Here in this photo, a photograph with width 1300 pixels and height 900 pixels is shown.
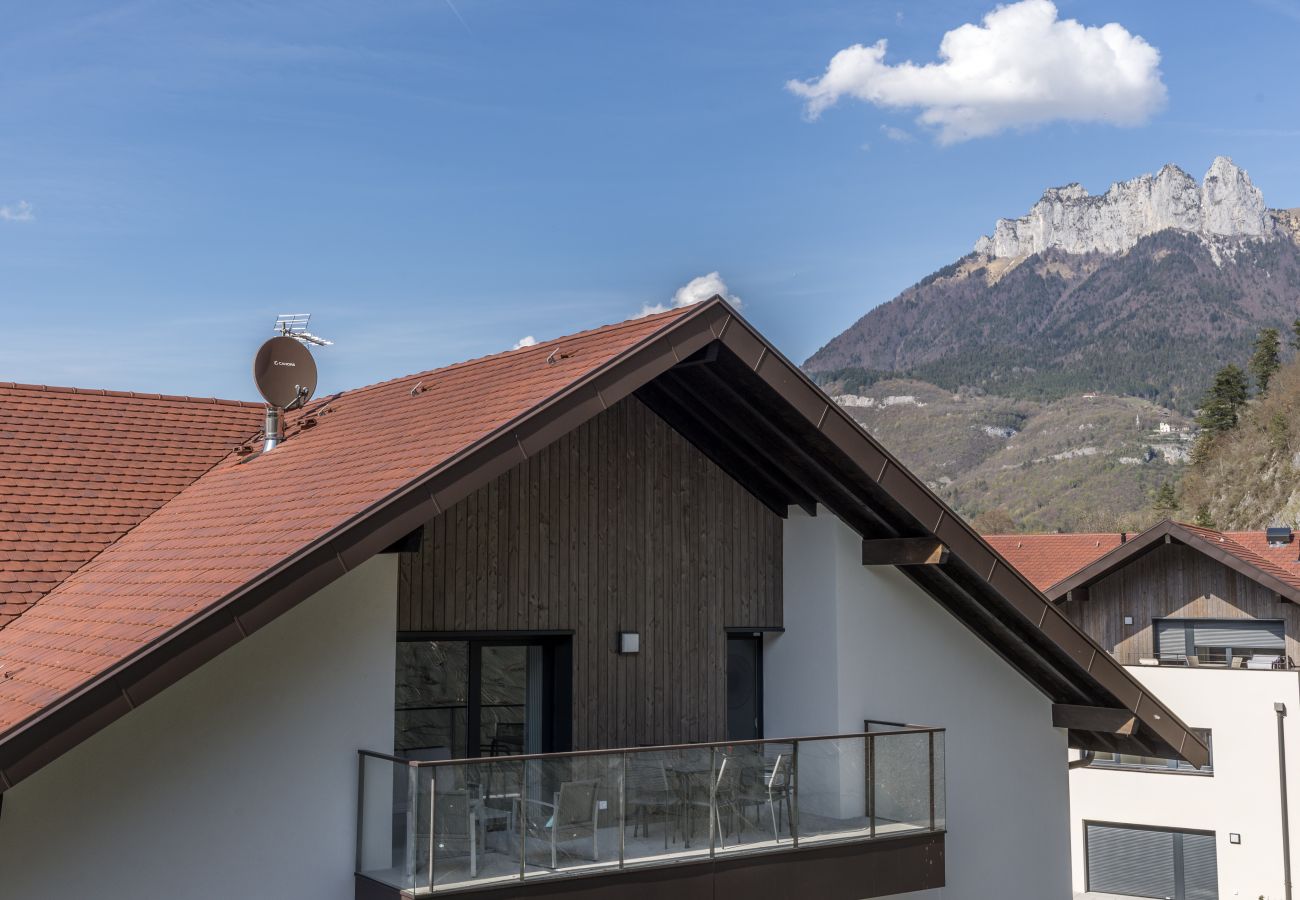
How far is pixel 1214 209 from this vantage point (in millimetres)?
165125

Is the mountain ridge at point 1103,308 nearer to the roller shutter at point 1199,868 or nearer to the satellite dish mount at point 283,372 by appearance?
the roller shutter at point 1199,868

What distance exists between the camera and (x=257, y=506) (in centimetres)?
1053

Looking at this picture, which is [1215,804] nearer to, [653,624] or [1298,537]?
[1298,537]

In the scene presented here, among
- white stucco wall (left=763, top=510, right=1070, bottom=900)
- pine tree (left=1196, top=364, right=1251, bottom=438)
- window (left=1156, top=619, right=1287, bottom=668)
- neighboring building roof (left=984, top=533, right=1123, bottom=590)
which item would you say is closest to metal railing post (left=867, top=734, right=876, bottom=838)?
white stucco wall (left=763, top=510, right=1070, bottom=900)

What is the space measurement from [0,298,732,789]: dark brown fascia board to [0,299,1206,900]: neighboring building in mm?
21

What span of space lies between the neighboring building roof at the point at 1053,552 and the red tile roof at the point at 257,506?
78.8 ft

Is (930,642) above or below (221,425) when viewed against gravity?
below

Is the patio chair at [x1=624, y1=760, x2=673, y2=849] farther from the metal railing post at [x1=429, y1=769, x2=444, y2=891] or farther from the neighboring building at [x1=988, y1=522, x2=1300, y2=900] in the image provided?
the neighboring building at [x1=988, y1=522, x2=1300, y2=900]

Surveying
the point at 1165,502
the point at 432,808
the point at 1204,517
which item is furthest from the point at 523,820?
the point at 1165,502

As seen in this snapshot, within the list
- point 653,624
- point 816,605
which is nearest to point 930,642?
point 816,605

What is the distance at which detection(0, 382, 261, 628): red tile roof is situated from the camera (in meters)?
11.3

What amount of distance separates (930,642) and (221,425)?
8.03 m

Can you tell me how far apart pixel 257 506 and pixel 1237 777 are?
22864 millimetres

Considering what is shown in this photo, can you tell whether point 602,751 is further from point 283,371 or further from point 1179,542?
point 1179,542
